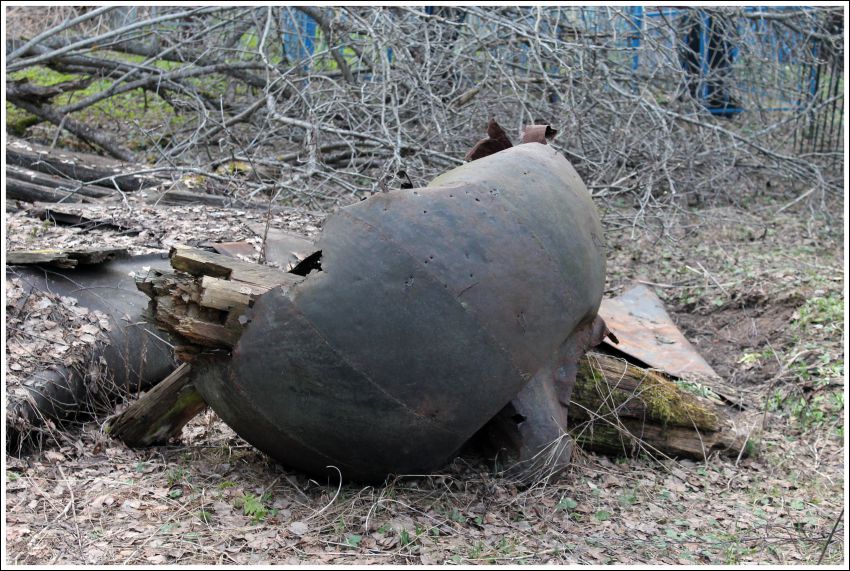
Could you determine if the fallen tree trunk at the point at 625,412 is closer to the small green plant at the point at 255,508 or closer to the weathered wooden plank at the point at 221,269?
the weathered wooden plank at the point at 221,269

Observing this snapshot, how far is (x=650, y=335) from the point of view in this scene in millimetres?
6387

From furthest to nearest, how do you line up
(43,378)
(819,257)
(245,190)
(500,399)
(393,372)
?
1. (819,257)
2. (245,190)
3. (43,378)
4. (500,399)
5. (393,372)

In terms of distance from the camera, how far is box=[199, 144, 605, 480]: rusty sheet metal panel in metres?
3.40

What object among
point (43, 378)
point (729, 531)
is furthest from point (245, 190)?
point (729, 531)

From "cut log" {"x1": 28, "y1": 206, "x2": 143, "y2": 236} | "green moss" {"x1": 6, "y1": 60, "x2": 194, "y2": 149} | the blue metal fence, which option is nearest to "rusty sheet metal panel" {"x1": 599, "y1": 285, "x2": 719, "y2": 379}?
the blue metal fence

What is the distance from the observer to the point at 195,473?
13.2 feet

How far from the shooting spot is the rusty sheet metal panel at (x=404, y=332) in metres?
3.40


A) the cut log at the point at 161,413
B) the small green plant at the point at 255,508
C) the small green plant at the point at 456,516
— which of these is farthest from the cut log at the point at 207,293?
the small green plant at the point at 456,516

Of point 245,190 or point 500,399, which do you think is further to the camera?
point 245,190

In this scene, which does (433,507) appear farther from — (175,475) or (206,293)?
(206,293)

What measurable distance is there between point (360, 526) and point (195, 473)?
0.94m

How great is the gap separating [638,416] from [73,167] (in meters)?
6.25

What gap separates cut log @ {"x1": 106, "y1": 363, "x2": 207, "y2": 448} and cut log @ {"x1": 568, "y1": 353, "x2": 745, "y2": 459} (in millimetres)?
2070

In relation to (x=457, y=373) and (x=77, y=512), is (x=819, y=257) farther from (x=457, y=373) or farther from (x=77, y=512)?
(x=77, y=512)
